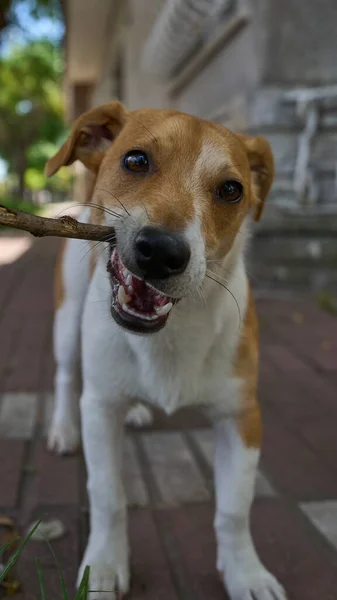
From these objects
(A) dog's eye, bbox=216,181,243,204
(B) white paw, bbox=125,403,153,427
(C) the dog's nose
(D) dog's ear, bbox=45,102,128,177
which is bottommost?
(B) white paw, bbox=125,403,153,427

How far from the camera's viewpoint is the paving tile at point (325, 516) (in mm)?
2009

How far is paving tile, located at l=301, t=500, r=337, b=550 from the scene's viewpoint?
201 centimetres

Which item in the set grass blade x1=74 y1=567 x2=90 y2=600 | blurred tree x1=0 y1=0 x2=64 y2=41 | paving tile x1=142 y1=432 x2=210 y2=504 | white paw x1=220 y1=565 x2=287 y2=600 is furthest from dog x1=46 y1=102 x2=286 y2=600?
blurred tree x1=0 y1=0 x2=64 y2=41

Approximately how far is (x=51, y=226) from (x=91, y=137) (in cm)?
76

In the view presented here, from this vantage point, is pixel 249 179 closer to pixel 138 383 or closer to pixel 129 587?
pixel 138 383

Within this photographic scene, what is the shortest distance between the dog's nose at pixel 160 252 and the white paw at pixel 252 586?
98 centimetres

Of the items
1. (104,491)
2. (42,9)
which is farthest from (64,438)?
(42,9)

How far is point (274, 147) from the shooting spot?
202 inches

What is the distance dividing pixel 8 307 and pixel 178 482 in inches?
129

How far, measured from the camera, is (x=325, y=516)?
211 centimetres


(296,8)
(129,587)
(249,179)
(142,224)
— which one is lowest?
(129,587)

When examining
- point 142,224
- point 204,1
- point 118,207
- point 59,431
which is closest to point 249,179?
point 118,207

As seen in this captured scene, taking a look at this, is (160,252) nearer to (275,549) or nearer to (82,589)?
(82,589)

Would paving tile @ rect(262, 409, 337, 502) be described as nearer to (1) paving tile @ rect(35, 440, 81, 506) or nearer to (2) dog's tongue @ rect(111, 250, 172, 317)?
(1) paving tile @ rect(35, 440, 81, 506)
